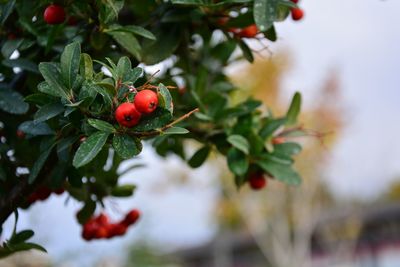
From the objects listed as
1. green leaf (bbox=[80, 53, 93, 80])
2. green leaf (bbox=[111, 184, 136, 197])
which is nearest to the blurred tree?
green leaf (bbox=[111, 184, 136, 197])

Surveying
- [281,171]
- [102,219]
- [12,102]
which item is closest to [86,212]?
[102,219]

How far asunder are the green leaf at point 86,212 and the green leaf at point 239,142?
468 mm

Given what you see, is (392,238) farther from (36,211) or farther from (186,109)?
(186,109)

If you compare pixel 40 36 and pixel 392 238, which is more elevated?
pixel 40 36

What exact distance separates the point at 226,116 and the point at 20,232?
62 centimetres

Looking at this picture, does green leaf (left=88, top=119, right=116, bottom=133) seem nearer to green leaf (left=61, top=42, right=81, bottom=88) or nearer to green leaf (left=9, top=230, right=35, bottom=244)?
green leaf (left=61, top=42, right=81, bottom=88)

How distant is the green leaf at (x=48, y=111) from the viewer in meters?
1.07

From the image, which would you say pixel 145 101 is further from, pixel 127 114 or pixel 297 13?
pixel 297 13

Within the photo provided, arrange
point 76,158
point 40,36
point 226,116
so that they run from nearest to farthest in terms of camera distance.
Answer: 1. point 76,158
2. point 40,36
3. point 226,116

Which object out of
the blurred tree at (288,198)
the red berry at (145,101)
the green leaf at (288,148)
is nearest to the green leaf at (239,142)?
the green leaf at (288,148)

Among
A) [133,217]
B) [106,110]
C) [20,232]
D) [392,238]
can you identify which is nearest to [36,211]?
[133,217]

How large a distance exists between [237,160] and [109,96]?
24.4 inches

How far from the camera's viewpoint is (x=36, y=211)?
463 cm

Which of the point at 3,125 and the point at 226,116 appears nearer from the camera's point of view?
the point at 3,125
